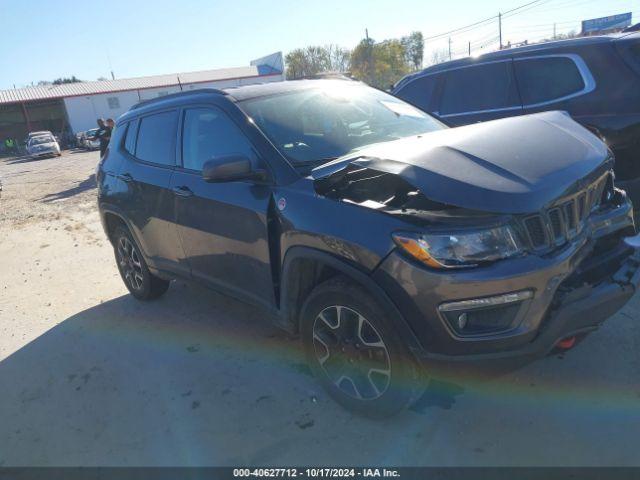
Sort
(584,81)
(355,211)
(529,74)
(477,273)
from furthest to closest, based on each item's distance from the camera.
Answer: (529,74)
(584,81)
(355,211)
(477,273)

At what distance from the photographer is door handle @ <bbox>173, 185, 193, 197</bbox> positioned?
3.59 meters

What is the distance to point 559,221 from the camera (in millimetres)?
2377

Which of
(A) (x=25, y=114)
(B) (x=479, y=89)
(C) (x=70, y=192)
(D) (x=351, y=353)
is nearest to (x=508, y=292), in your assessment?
(D) (x=351, y=353)

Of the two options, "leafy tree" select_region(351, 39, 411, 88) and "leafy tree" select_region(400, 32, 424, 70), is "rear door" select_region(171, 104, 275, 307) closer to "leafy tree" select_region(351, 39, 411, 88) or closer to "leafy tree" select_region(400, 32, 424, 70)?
"leafy tree" select_region(351, 39, 411, 88)

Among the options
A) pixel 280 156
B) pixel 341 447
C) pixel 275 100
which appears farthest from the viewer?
pixel 275 100

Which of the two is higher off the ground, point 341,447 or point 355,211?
point 355,211

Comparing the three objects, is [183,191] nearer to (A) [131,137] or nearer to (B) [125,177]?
(B) [125,177]

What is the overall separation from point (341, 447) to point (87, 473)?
144 cm

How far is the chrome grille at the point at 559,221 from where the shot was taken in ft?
7.52

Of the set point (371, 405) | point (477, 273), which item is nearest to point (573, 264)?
point (477, 273)

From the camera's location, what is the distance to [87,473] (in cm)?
276

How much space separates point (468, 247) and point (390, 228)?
37 centimetres

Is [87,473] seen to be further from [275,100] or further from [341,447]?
[275,100]

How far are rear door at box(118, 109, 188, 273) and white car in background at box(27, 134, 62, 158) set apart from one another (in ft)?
105
